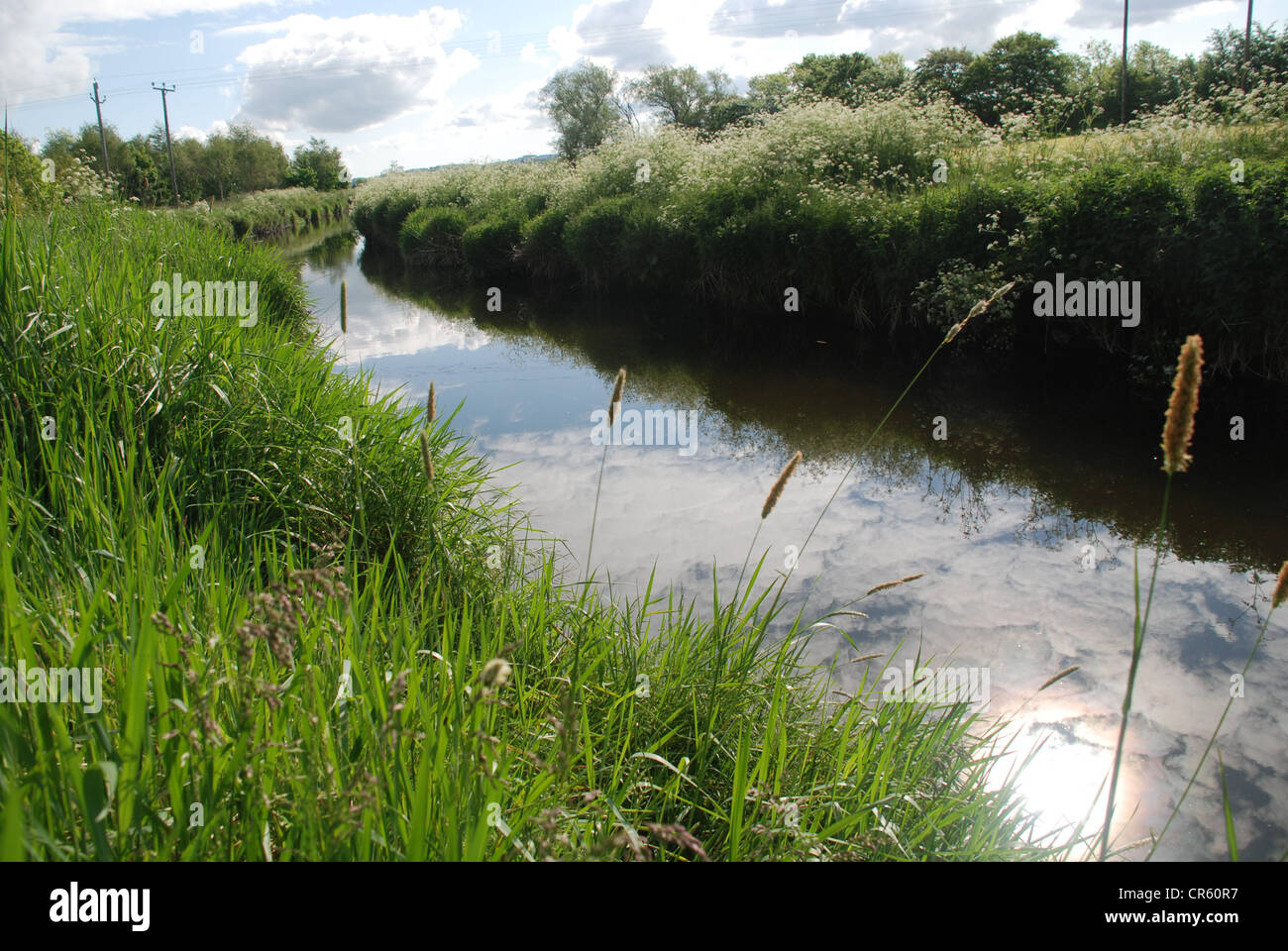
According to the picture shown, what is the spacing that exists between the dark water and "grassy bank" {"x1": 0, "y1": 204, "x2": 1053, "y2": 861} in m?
0.69

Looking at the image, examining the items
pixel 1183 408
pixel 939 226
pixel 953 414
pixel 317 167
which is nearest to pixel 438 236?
pixel 939 226

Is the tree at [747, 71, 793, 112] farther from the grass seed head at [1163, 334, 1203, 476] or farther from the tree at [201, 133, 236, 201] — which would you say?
the grass seed head at [1163, 334, 1203, 476]

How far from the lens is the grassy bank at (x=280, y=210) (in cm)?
3170

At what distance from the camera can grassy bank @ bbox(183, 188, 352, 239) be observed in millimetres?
31703

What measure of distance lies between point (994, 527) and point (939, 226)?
6.09m

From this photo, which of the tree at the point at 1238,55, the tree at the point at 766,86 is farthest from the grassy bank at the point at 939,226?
the tree at the point at 766,86

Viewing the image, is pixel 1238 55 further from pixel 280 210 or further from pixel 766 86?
pixel 280 210

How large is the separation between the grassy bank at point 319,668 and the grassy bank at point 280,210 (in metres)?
22.4

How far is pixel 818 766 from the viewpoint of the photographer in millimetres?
2547

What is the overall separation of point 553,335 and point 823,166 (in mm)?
5678

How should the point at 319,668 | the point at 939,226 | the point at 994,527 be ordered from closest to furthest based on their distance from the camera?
the point at 319,668 < the point at 994,527 < the point at 939,226

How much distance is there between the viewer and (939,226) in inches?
419

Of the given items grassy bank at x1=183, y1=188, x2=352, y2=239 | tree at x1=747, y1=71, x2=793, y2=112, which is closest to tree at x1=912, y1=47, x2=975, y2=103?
tree at x1=747, y1=71, x2=793, y2=112
